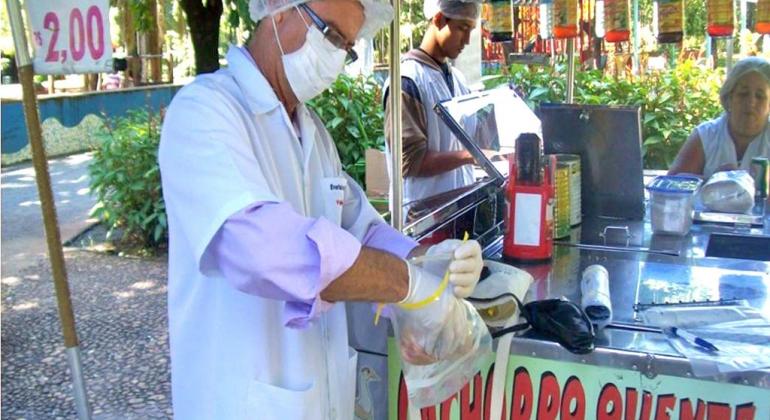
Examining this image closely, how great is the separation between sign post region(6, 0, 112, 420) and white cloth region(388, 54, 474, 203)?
1546 mm

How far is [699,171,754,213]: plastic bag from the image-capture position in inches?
106

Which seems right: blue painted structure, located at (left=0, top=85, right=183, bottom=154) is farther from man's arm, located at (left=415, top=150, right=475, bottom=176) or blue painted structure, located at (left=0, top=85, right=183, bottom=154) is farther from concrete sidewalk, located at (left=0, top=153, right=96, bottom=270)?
man's arm, located at (left=415, top=150, right=475, bottom=176)

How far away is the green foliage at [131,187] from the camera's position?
6586 mm

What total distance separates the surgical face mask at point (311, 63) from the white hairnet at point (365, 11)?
0.03 meters

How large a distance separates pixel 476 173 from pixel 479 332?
1640mm

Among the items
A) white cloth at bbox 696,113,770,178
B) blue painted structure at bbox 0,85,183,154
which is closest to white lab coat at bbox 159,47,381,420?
white cloth at bbox 696,113,770,178

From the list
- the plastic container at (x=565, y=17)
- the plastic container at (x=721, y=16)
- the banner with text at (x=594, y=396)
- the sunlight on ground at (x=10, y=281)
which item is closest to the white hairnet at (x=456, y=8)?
the plastic container at (x=565, y=17)

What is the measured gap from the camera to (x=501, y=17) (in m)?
3.18

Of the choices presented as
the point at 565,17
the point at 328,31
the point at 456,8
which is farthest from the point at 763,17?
the point at 328,31

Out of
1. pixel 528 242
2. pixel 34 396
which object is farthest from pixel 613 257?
pixel 34 396

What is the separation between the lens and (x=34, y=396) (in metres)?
4.07

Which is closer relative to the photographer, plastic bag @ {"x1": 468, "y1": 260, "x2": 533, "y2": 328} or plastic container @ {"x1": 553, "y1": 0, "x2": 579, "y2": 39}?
plastic bag @ {"x1": 468, "y1": 260, "x2": 533, "y2": 328}

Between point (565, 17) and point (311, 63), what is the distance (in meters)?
1.89

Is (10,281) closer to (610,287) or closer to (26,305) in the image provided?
(26,305)
